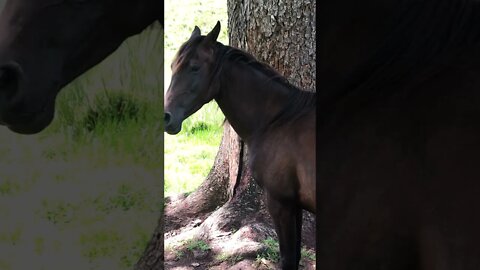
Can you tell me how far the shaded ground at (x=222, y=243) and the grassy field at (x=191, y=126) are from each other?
54 millimetres

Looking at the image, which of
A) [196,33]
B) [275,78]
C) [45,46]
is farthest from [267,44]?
[45,46]

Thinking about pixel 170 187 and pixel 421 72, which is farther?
pixel 170 187

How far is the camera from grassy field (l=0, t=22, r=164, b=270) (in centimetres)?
90

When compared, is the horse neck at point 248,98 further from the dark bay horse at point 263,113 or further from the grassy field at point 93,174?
the grassy field at point 93,174

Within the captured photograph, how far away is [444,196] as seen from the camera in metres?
0.52

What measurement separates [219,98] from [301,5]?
209mm

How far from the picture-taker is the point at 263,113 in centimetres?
103

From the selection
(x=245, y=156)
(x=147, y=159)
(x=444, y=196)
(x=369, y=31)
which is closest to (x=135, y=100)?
(x=147, y=159)

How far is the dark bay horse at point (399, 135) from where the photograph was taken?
0.52m

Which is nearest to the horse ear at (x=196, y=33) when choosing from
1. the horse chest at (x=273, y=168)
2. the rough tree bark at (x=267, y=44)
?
the rough tree bark at (x=267, y=44)

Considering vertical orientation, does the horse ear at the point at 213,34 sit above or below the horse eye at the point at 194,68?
above

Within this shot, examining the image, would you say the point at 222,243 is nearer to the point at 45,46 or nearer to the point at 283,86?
the point at 283,86

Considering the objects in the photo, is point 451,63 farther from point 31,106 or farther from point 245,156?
point 245,156

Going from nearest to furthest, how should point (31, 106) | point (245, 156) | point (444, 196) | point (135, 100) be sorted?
point (444, 196)
point (31, 106)
point (135, 100)
point (245, 156)
